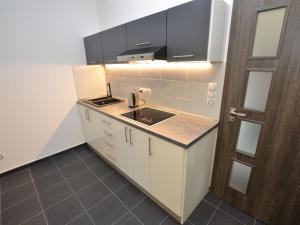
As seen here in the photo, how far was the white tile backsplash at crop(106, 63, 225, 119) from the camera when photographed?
5.19ft

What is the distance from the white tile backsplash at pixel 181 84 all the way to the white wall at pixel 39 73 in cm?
101

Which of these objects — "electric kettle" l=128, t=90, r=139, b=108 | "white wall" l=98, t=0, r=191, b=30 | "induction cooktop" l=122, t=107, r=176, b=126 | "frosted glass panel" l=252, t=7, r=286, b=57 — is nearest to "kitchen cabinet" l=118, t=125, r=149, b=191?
"induction cooktop" l=122, t=107, r=176, b=126

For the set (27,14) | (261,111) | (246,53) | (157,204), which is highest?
(27,14)

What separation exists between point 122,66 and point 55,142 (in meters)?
1.71

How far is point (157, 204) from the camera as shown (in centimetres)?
172

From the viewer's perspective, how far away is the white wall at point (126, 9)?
183 cm

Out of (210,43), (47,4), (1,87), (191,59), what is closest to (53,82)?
(1,87)

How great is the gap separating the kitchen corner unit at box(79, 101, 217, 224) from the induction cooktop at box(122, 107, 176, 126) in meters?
0.09

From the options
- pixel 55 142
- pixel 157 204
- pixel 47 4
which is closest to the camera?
pixel 157 204

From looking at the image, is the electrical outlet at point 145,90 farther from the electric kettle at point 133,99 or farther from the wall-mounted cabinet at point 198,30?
the wall-mounted cabinet at point 198,30

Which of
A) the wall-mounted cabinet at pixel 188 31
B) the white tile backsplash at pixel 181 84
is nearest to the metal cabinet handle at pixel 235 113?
the white tile backsplash at pixel 181 84

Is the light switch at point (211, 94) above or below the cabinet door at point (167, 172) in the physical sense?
above

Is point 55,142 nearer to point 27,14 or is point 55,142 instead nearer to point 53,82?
point 53,82

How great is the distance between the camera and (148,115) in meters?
1.89
